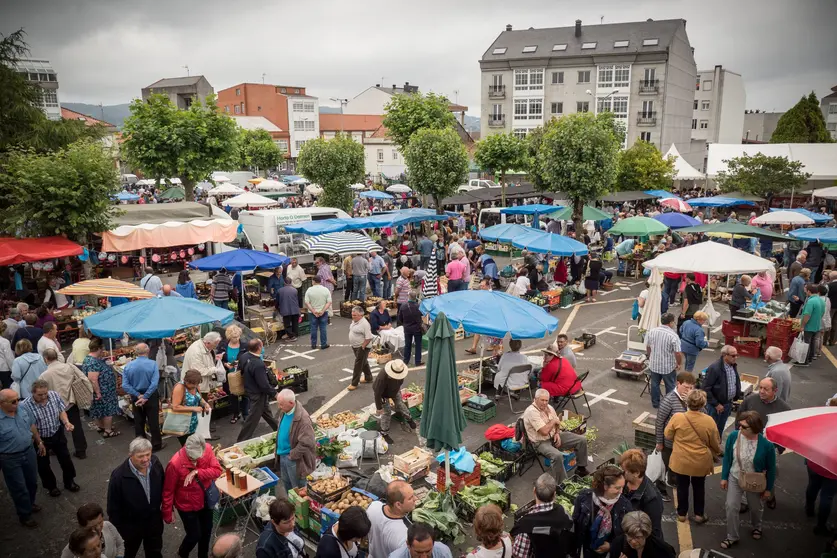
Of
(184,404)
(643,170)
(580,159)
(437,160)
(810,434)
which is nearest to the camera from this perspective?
(810,434)

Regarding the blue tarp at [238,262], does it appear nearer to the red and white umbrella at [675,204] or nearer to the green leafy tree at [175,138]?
the green leafy tree at [175,138]

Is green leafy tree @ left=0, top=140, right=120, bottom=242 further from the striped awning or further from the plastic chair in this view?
the plastic chair

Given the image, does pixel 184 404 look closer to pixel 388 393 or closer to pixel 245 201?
pixel 388 393

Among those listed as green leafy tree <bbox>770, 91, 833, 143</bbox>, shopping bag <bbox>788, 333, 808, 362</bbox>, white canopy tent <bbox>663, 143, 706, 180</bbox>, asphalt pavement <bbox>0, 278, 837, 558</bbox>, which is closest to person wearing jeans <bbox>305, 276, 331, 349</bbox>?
asphalt pavement <bbox>0, 278, 837, 558</bbox>

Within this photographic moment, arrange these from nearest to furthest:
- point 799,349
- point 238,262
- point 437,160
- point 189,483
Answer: point 189,483 → point 799,349 → point 238,262 → point 437,160

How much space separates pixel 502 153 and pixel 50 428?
94.7 ft

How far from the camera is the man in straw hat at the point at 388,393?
28.1ft

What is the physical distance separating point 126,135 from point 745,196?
33.5 metres

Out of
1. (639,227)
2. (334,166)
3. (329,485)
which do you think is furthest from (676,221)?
(329,485)

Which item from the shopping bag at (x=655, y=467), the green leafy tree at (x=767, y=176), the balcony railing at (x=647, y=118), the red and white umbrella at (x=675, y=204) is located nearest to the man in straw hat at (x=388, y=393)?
the shopping bag at (x=655, y=467)

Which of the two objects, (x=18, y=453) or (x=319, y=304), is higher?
(x=319, y=304)

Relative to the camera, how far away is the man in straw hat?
857 cm

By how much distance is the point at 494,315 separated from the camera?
8922mm

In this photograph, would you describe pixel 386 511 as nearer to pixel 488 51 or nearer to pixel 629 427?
pixel 629 427
